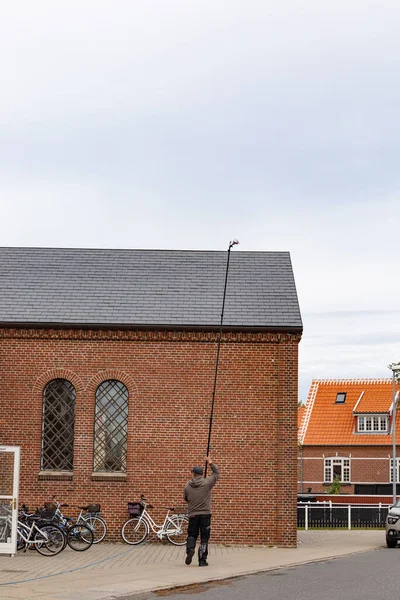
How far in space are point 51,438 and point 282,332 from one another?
266 inches

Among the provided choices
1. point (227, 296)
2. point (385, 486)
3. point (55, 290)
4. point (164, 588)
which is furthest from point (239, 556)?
point (385, 486)

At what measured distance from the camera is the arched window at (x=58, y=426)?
2380 centimetres

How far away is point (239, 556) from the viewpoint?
19984mm

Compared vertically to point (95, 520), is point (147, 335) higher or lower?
higher

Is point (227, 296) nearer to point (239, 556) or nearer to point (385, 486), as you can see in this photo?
point (239, 556)

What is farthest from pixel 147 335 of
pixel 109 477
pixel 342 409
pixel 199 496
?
pixel 342 409

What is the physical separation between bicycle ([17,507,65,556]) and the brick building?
3.77 meters

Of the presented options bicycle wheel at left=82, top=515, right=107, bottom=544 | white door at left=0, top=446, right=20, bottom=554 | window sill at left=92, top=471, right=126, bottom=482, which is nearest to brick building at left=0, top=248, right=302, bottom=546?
window sill at left=92, top=471, right=126, bottom=482

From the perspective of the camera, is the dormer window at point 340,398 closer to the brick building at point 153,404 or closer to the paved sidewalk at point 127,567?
the paved sidewalk at point 127,567

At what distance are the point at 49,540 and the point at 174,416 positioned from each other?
5.49m

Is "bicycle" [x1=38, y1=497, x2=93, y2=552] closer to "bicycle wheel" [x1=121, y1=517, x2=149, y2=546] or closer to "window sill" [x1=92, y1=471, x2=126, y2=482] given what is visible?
"bicycle wheel" [x1=121, y1=517, x2=149, y2=546]

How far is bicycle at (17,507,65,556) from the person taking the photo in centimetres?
1927

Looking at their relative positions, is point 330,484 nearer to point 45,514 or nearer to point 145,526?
point 145,526

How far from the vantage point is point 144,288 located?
25828 millimetres
